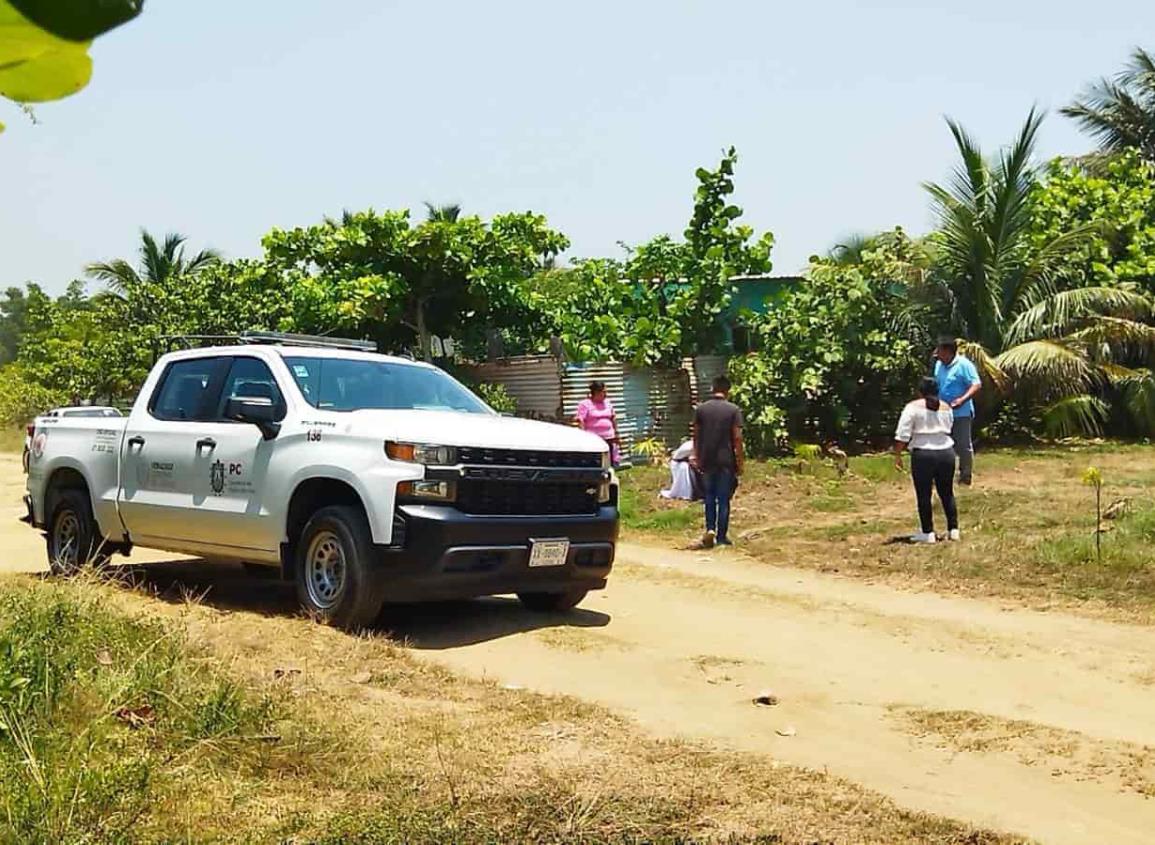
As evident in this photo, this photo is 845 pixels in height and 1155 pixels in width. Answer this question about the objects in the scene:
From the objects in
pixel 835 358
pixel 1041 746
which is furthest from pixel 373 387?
pixel 835 358

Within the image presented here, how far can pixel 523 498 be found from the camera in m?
7.89

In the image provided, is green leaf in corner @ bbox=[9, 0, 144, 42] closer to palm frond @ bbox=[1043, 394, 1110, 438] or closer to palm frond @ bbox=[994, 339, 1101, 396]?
palm frond @ bbox=[994, 339, 1101, 396]

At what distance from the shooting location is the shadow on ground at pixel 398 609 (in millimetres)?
8000

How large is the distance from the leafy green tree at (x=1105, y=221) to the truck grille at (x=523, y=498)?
51.5 ft

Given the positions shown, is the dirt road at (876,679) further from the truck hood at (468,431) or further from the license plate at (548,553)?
the truck hood at (468,431)

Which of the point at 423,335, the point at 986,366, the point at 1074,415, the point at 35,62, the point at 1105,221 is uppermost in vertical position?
the point at 1105,221

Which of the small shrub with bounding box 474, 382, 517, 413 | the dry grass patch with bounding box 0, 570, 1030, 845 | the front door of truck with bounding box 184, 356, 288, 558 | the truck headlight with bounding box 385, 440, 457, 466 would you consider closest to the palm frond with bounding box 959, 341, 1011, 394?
the small shrub with bounding box 474, 382, 517, 413

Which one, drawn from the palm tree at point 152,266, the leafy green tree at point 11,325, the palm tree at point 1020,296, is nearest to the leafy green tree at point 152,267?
the palm tree at point 152,266

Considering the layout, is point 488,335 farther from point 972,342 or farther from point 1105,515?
point 1105,515

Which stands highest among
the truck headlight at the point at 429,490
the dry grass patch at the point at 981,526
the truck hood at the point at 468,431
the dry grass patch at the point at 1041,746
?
the truck hood at the point at 468,431

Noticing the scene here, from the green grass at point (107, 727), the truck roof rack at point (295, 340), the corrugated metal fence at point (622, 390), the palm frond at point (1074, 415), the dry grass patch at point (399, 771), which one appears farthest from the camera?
the palm frond at point (1074, 415)

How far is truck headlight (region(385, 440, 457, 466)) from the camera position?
7.47m

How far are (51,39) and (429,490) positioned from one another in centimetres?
648

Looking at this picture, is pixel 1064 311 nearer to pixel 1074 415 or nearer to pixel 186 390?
pixel 1074 415
